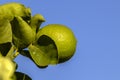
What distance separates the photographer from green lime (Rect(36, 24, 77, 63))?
97cm

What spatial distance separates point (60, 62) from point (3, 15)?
296mm

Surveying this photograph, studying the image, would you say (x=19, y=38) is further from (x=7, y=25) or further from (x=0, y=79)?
(x=0, y=79)

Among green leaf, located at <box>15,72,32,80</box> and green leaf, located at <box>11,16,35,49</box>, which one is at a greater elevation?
green leaf, located at <box>11,16,35,49</box>

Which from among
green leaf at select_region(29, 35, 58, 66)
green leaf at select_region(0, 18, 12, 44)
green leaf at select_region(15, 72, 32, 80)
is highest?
green leaf at select_region(0, 18, 12, 44)

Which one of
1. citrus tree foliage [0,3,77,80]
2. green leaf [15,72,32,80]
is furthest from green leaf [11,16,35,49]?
green leaf [15,72,32,80]

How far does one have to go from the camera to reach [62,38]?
39.3 inches

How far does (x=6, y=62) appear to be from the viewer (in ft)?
0.54

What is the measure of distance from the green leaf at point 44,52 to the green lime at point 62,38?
27 millimetres

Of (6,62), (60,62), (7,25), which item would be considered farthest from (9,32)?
(6,62)

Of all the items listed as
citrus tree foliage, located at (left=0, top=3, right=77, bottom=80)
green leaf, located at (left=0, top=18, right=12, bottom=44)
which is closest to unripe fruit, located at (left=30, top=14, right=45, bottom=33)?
citrus tree foliage, located at (left=0, top=3, right=77, bottom=80)

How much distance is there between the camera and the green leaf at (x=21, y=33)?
0.85 meters

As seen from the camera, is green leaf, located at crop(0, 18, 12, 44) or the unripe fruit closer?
green leaf, located at crop(0, 18, 12, 44)

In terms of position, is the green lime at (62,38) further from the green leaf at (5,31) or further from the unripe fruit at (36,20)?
the green leaf at (5,31)

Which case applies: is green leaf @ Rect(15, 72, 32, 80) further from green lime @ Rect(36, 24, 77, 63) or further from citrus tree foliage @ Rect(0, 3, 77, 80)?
green lime @ Rect(36, 24, 77, 63)
